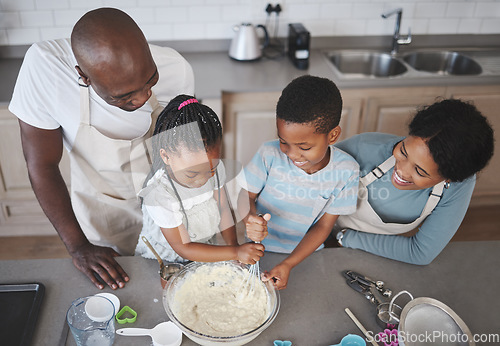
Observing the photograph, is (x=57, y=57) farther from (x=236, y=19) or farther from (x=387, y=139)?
(x=236, y=19)

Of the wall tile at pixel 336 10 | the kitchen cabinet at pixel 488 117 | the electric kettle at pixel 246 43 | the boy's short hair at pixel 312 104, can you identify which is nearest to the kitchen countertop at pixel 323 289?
the boy's short hair at pixel 312 104

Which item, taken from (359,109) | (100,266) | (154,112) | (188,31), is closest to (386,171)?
(154,112)

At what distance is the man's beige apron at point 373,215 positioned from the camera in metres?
1.36

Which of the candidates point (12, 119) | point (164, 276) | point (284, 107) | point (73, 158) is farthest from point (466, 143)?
point (12, 119)

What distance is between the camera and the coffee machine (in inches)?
97.2

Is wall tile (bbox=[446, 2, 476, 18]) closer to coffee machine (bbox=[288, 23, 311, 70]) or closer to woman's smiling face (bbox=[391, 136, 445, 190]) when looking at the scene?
coffee machine (bbox=[288, 23, 311, 70])

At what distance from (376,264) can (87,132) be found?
3.08ft

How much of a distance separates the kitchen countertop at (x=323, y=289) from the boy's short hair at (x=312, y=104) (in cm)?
39

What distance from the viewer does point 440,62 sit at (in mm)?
2881

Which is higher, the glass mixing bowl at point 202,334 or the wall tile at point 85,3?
the wall tile at point 85,3

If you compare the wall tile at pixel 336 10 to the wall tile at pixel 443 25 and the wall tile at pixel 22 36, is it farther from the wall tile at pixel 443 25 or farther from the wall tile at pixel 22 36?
the wall tile at pixel 22 36

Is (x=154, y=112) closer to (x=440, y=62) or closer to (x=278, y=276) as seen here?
(x=278, y=276)

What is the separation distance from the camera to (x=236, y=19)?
2.68m

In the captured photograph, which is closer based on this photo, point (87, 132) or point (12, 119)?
point (87, 132)
